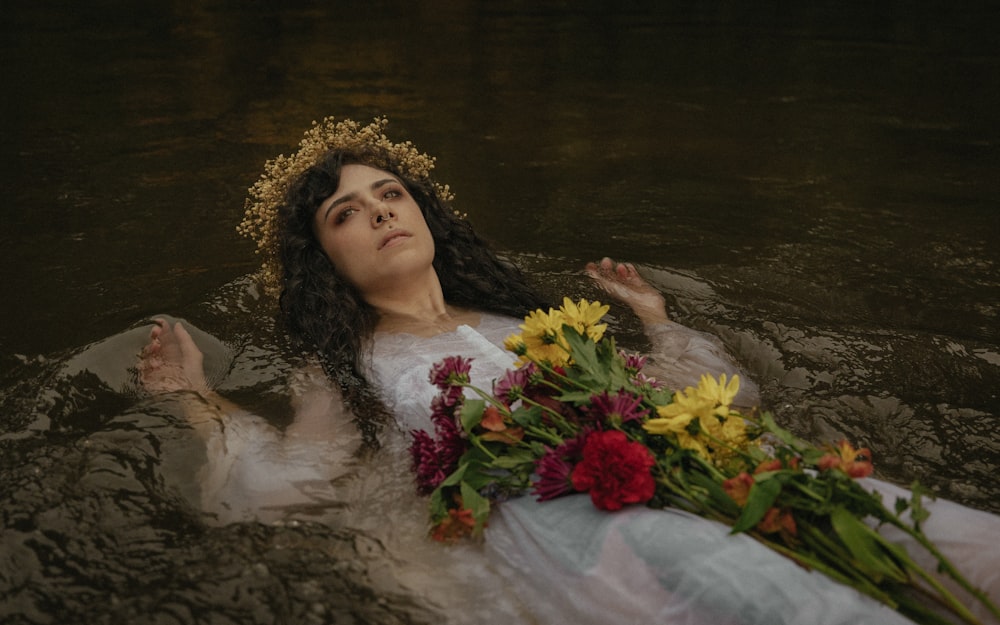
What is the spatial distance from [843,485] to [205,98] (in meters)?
8.58

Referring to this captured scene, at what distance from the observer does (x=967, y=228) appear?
599cm

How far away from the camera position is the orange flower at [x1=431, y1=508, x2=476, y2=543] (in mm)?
2574

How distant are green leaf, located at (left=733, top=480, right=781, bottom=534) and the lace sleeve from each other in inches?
57.5

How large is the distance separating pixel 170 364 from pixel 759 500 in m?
2.61

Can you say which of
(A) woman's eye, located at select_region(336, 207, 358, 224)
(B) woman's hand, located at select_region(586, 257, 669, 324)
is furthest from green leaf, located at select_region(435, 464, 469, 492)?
(B) woman's hand, located at select_region(586, 257, 669, 324)

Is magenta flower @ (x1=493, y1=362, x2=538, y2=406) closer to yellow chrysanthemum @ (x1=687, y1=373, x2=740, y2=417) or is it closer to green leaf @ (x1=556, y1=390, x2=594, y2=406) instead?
green leaf @ (x1=556, y1=390, x2=594, y2=406)

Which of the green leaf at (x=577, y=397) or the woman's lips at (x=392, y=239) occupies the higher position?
the woman's lips at (x=392, y=239)

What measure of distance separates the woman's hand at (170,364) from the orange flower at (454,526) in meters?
1.47

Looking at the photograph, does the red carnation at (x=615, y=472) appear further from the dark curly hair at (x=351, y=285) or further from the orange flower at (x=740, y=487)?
the dark curly hair at (x=351, y=285)

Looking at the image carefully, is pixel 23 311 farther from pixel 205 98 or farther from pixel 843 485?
pixel 205 98

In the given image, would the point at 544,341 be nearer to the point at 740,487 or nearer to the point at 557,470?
the point at 557,470

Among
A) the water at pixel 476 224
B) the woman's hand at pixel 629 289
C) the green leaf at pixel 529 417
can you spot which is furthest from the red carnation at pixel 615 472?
the woman's hand at pixel 629 289

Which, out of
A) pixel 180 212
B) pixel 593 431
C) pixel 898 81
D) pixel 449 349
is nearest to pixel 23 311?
pixel 180 212

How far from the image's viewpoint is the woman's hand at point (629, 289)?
4.44 m
